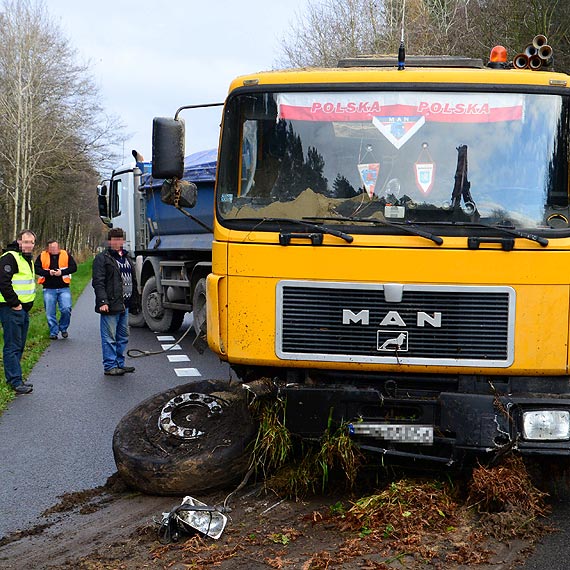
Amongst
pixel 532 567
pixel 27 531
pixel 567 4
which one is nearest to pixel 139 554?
pixel 27 531

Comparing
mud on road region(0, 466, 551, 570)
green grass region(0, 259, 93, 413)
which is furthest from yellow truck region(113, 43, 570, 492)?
green grass region(0, 259, 93, 413)

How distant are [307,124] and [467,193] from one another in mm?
1117

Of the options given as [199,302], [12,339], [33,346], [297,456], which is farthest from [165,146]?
[33,346]

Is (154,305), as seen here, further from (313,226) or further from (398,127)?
(398,127)

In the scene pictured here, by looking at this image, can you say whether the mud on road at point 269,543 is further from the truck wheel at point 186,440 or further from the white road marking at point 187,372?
the white road marking at point 187,372

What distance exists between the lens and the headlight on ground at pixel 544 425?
4965 millimetres

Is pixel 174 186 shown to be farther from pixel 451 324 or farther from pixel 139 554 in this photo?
pixel 139 554

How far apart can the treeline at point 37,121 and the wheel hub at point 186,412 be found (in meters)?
38.5

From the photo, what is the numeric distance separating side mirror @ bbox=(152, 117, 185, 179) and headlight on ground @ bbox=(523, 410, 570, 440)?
2764 millimetres

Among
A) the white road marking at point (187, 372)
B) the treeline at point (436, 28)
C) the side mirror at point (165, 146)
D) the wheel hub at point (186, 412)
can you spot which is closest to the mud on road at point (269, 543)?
the wheel hub at point (186, 412)

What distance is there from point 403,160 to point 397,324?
1.04 meters

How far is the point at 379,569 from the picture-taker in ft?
13.9

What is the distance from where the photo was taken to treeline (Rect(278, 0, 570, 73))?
21.1 m

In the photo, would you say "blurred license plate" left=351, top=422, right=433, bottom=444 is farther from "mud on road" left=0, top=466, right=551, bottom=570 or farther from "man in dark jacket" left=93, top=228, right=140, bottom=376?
"man in dark jacket" left=93, top=228, right=140, bottom=376
